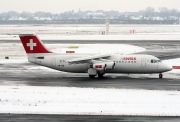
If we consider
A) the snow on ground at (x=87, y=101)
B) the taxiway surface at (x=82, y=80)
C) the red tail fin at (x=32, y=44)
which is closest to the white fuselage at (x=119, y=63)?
the red tail fin at (x=32, y=44)

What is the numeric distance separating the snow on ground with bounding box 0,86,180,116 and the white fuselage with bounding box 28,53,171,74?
7441 millimetres

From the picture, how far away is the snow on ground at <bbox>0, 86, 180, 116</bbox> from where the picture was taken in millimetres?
26734

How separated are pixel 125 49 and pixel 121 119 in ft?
165

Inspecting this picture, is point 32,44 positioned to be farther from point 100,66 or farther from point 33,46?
point 100,66

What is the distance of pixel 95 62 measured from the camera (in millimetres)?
42438

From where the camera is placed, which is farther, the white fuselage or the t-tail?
the t-tail

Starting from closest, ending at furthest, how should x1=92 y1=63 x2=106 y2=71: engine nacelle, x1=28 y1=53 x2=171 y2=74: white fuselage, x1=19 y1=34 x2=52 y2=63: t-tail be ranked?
x1=92 y1=63 x2=106 y2=71: engine nacelle, x1=28 y1=53 x2=171 y2=74: white fuselage, x1=19 y1=34 x2=52 y2=63: t-tail

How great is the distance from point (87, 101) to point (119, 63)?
1308 cm

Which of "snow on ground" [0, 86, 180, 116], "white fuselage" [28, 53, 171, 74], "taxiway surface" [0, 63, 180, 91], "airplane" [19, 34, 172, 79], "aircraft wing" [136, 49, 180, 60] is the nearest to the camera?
"snow on ground" [0, 86, 180, 116]

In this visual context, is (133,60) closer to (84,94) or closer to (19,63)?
(84,94)

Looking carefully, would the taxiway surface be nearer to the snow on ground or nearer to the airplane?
the airplane

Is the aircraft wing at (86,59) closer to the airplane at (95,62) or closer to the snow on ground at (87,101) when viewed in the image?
the airplane at (95,62)

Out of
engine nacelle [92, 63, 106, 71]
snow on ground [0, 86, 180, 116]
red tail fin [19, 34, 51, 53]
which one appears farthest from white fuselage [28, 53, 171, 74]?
snow on ground [0, 86, 180, 116]

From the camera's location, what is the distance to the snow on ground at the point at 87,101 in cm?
2673
